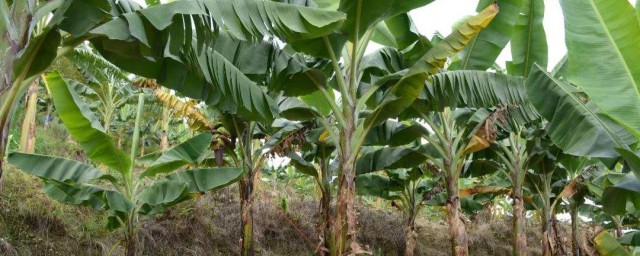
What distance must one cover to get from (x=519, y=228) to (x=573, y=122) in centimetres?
317

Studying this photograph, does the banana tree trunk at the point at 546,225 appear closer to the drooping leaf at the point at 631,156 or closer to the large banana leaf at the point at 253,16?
the drooping leaf at the point at 631,156

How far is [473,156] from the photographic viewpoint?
8.34 metres

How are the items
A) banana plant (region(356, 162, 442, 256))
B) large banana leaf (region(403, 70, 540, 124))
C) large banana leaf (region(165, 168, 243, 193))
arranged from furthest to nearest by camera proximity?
banana plant (region(356, 162, 442, 256)), large banana leaf (region(403, 70, 540, 124)), large banana leaf (region(165, 168, 243, 193))

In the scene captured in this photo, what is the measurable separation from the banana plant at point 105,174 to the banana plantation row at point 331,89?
15 mm

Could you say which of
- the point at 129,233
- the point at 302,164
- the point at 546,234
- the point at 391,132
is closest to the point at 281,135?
the point at 302,164

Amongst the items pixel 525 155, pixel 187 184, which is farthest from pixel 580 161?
pixel 187 184

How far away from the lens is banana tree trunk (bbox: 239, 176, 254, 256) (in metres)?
6.45

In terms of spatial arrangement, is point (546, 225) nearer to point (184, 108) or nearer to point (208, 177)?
point (208, 177)

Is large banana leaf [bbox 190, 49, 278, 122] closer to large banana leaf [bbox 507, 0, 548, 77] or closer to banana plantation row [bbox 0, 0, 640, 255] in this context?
banana plantation row [bbox 0, 0, 640, 255]

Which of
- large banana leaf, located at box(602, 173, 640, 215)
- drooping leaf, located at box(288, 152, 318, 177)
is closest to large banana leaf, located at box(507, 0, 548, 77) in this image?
large banana leaf, located at box(602, 173, 640, 215)

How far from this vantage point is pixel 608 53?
397cm

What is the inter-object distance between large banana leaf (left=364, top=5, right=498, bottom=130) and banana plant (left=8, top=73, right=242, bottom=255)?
1.75 metres

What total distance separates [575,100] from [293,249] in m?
6.52

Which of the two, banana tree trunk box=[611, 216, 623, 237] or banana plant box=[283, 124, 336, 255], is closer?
banana plant box=[283, 124, 336, 255]
